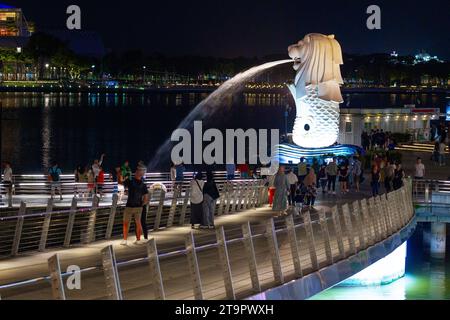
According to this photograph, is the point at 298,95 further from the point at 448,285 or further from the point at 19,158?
the point at 19,158

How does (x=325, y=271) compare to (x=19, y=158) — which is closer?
(x=325, y=271)

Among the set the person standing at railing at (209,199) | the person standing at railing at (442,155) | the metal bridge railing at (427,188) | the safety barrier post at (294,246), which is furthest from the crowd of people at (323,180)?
the safety barrier post at (294,246)

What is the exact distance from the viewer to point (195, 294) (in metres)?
13.8

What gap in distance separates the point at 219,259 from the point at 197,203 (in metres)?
7.57

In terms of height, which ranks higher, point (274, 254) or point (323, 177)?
point (323, 177)

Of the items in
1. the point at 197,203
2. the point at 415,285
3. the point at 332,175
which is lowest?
the point at 415,285

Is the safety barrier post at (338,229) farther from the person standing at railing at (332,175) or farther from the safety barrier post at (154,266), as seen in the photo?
the person standing at railing at (332,175)

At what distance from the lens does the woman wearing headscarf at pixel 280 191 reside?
29141 millimetres

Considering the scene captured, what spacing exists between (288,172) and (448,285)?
5431mm

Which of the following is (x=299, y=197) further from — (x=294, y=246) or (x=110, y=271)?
(x=110, y=271)

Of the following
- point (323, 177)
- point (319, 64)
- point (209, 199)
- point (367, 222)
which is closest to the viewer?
point (367, 222)

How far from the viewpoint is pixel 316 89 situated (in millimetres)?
47656

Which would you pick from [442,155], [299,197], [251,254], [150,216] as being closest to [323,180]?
[299,197]
